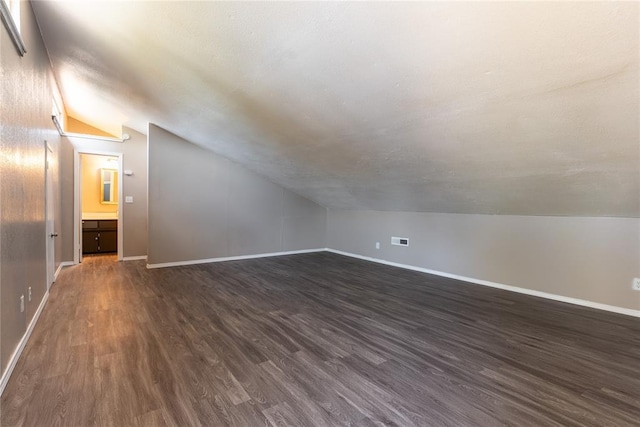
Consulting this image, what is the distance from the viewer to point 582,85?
6.12 feet

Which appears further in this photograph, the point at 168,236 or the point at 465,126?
the point at 168,236

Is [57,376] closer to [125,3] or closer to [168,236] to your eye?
[125,3]

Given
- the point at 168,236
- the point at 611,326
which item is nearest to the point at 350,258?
the point at 168,236

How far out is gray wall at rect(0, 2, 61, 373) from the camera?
1892 millimetres

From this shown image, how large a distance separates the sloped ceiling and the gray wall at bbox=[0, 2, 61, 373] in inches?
22.5

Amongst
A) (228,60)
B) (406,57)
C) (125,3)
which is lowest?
(406,57)

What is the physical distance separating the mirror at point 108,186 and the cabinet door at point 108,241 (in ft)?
3.26

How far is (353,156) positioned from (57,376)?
3412 millimetres

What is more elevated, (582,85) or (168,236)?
(582,85)

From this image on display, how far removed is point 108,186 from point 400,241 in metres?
6.78

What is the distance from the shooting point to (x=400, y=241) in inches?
222

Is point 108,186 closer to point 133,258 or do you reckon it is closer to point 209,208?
point 133,258

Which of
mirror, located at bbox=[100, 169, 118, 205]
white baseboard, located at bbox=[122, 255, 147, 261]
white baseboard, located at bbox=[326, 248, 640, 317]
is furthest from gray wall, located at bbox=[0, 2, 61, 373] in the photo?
white baseboard, located at bbox=[326, 248, 640, 317]

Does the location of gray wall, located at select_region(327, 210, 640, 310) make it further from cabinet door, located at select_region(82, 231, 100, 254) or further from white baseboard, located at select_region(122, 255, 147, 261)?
cabinet door, located at select_region(82, 231, 100, 254)
